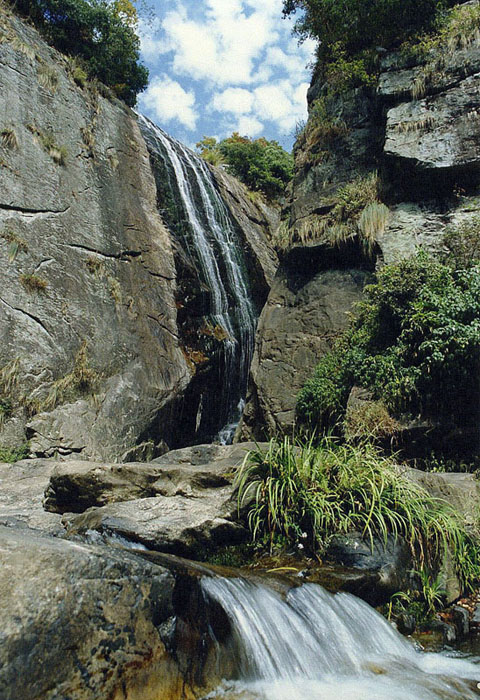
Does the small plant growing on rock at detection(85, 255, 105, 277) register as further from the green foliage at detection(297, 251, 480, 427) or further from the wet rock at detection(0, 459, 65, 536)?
the green foliage at detection(297, 251, 480, 427)

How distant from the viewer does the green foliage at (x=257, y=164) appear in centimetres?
2261

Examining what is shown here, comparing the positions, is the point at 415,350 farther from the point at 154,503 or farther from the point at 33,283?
the point at 33,283

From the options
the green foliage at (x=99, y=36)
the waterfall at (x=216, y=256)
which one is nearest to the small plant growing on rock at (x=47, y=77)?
the green foliage at (x=99, y=36)

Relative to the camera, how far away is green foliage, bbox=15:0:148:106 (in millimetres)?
16234

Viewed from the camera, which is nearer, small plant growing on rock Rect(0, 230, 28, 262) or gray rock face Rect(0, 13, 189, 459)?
gray rock face Rect(0, 13, 189, 459)

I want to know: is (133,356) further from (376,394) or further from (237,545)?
(237,545)

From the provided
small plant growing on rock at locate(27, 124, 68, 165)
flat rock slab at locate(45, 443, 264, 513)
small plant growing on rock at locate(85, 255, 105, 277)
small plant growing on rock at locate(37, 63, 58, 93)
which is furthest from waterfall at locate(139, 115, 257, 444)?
flat rock slab at locate(45, 443, 264, 513)

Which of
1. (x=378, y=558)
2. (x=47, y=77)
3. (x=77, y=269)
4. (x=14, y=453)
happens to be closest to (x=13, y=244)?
(x=77, y=269)

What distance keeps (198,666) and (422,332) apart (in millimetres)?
6450

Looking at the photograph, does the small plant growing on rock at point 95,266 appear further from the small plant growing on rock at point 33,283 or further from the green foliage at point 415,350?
the green foliage at point 415,350

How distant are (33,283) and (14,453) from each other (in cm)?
385

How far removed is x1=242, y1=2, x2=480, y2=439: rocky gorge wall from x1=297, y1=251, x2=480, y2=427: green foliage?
1.11 meters

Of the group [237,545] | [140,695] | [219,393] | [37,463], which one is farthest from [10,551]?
[219,393]

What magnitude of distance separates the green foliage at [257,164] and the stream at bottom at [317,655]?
2096 centimetres
